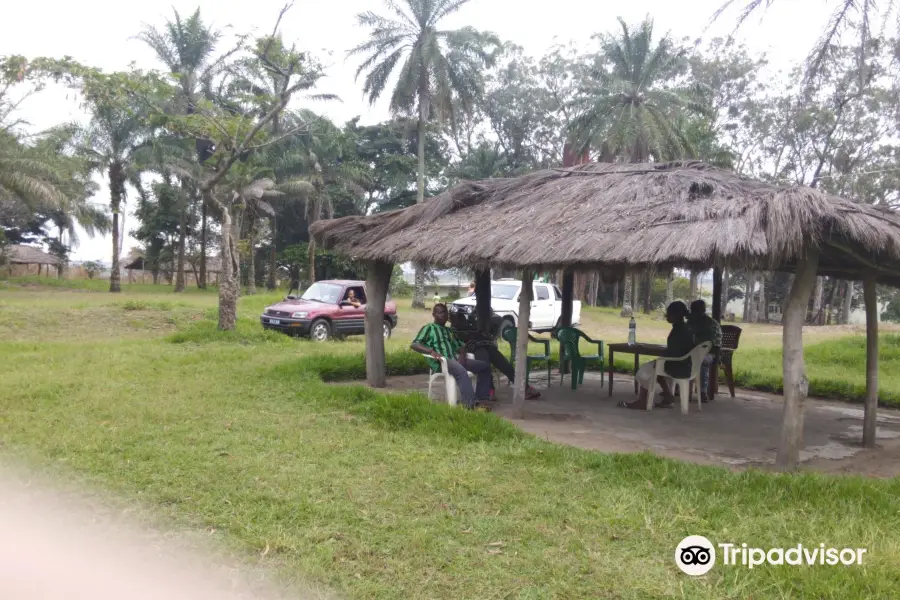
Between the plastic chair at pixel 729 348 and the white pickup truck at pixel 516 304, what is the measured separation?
310 inches

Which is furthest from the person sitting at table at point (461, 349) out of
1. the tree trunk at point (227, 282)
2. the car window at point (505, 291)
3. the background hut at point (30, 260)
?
the background hut at point (30, 260)

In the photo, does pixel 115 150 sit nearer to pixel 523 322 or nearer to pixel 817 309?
pixel 523 322

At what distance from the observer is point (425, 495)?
489 centimetres

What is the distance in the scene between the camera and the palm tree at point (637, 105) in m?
27.8

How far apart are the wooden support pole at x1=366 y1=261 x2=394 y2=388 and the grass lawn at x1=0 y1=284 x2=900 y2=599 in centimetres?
119

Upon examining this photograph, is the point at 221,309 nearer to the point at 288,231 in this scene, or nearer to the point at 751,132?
the point at 288,231

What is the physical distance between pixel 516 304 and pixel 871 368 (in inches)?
473

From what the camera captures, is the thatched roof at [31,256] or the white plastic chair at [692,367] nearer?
the white plastic chair at [692,367]

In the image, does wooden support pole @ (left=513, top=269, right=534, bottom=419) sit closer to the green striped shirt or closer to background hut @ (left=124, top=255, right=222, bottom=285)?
the green striped shirt

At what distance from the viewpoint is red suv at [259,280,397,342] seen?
610 inches

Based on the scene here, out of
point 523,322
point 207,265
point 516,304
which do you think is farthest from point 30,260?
point 523,322

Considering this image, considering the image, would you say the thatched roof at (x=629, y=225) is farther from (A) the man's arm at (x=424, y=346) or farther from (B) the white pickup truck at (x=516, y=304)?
(B) the white pickup truck at (x=516, y=304)

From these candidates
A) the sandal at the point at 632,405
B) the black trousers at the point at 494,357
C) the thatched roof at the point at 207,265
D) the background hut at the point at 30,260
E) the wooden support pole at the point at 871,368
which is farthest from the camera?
the thatched roof at the point at 207,265

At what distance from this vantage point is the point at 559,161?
132ft
